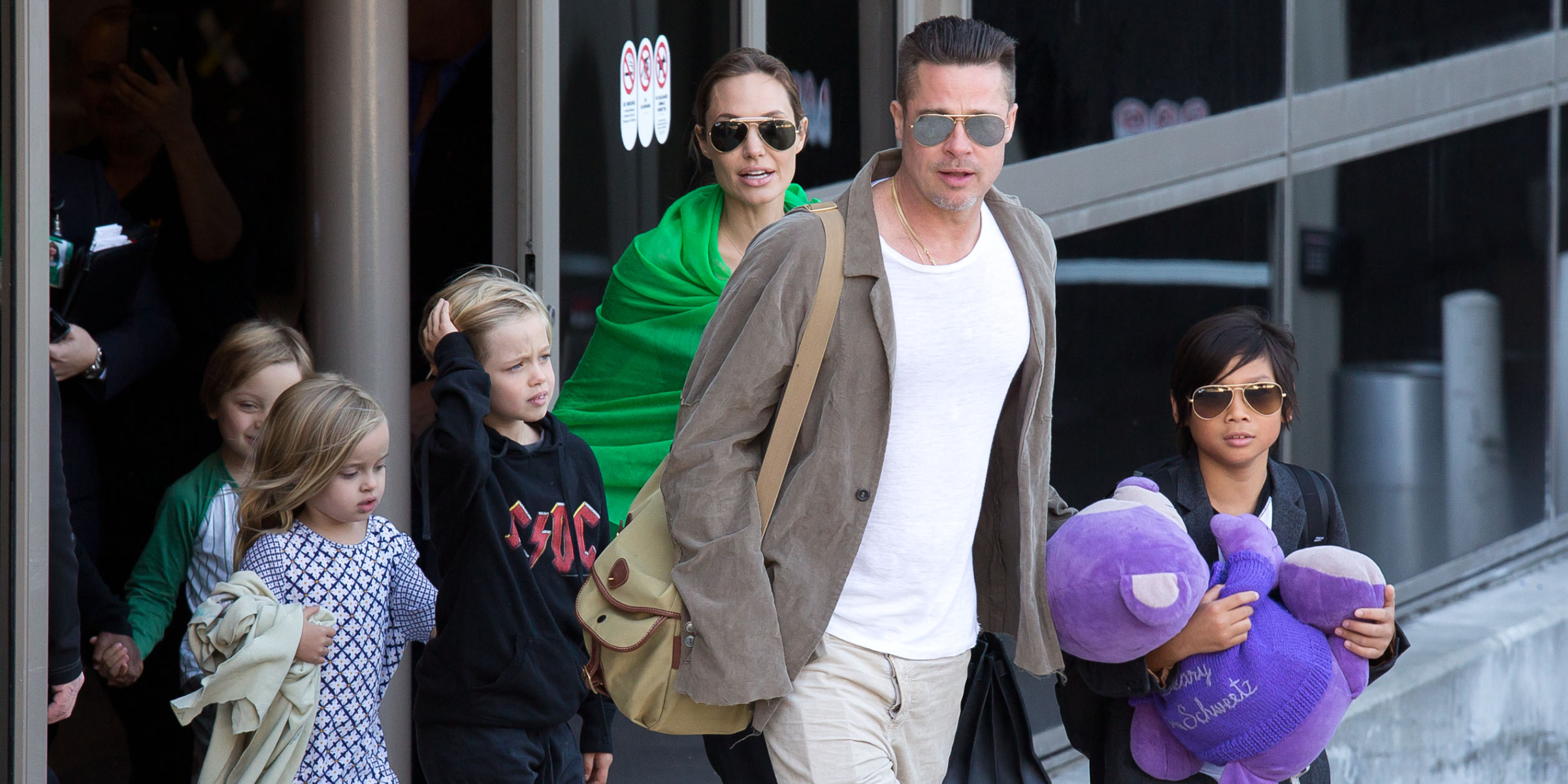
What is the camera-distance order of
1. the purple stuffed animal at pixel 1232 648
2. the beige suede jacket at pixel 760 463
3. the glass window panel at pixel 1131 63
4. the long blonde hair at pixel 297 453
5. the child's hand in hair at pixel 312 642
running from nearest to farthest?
the beige suede jacket at pixel 760 463, the purple stuffed animal at pixel 1232 648, the child's hand in hair at pixel 312 642, the long blonde hair at pixel 297 453, the glass window panel at pixel 1131 63

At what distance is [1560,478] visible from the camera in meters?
8.41

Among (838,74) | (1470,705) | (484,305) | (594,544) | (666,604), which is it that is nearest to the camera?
(666,604)

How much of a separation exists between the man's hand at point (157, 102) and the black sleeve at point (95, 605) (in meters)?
1.41

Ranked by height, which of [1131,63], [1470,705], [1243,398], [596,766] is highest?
[1131,63]

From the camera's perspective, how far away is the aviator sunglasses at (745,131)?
3803 mm

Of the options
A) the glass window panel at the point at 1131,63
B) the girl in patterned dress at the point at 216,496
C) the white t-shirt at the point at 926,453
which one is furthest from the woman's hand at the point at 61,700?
the glass window panel at the point at 1131,63

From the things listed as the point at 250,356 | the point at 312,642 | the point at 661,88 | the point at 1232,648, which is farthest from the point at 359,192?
the point at 1232,648

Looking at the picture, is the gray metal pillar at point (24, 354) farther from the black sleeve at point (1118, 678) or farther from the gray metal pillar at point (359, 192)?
the black sleeve at point (1118, 678)

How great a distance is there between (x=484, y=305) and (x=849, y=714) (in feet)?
4.15

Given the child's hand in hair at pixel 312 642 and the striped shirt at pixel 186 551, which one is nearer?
the child's hand in hair at pixel 312 642

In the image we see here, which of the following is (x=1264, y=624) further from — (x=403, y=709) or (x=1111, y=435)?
(x=1111, y=435)

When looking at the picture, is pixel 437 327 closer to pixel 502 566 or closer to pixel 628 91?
pixel 502 566

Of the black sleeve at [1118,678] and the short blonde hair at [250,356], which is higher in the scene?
the short blonde hair at [250,356]

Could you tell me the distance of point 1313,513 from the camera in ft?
11.5
